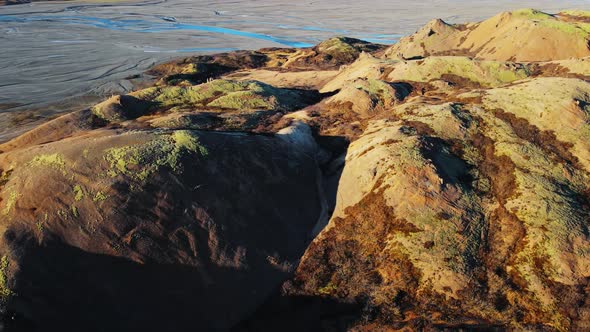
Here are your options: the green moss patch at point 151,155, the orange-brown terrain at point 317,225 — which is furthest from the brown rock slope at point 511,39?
the green moss patch at point 151,155

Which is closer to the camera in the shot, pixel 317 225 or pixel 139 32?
pixel 317 225

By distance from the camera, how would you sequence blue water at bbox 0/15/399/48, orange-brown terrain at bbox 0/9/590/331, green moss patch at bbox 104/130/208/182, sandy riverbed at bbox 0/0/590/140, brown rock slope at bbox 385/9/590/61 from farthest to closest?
blue water at bbox 0/15/399/48 → sandy riverbed at bbox 0/0/590/140 → brown rock slope at bbox 385/9/590/61 → green moss patch at bbox 104/130/208/182 → orange-brown terrain at bbox 0/9/590/331

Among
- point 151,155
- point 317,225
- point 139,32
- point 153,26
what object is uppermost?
point 151,155

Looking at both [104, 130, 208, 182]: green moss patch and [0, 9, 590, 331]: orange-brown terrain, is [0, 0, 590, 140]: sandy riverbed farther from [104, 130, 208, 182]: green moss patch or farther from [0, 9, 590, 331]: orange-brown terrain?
[0, 9, 590, 331]: orange-brown terrain

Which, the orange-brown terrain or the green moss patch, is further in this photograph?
the green moss patch

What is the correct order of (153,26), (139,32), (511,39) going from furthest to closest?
(153,26), (139,32), (511,39)

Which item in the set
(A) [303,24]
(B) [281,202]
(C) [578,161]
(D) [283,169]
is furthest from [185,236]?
(A) [303,24]

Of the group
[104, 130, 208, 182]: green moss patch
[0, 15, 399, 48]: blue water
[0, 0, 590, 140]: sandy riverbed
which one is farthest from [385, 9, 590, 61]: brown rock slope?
[104, 130, 208, 182]: green moss patch

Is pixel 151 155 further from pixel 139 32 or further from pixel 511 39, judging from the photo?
pixel 139 32

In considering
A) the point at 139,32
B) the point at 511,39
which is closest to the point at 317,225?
the point at 511,39

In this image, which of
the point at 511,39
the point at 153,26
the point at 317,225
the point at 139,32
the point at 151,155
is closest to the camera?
the point at 151,155

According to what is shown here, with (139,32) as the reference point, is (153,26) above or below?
above
